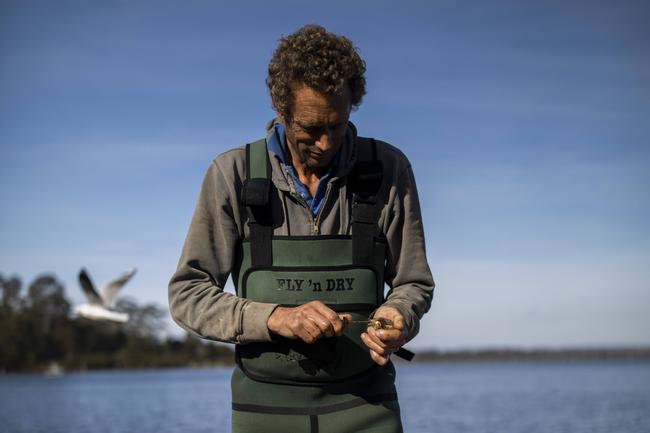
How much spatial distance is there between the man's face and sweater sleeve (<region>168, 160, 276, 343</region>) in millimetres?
345

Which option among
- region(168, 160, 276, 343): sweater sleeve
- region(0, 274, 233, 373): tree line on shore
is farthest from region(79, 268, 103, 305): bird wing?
region(0, 274, 233, 373): tree line on shore

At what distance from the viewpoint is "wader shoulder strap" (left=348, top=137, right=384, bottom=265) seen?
11.0 feet

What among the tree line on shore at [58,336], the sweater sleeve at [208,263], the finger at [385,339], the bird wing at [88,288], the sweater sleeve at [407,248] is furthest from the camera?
the tree line on shore at [58,336]

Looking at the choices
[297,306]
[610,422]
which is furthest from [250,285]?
[610,422]

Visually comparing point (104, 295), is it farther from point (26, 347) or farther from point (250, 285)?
point (26, 347)

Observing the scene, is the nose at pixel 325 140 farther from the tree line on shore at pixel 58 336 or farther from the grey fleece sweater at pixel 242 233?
the tree line on shore at pixel 58 336

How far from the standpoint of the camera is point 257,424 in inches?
132

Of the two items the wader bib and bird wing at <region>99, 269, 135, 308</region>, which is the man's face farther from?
bird wing at <region>99, 269, 135, 308</region>

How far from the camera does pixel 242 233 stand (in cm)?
345

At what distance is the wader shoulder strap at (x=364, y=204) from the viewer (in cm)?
336

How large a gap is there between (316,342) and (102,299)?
2573cm

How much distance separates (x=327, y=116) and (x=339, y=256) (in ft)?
1.75

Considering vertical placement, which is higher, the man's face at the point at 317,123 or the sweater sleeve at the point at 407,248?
the man's face at the point at 317,123

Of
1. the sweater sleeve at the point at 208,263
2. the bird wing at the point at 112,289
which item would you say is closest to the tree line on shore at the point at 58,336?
the bird wing at the point at 112,289
